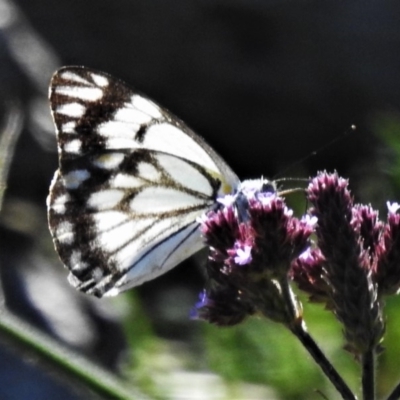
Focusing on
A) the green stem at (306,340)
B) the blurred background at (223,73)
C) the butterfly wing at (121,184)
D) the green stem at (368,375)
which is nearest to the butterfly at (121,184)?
the butterfly wing at (121,184)

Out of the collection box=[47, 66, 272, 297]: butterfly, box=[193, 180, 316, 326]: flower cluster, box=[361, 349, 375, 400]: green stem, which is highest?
box=[47, 66, 272, 297]: butterfly

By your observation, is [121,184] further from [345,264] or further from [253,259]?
[345,264]

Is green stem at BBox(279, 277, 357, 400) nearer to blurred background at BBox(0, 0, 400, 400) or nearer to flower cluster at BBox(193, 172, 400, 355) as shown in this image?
flower cluster at BBox(193, 172, 400, 355)

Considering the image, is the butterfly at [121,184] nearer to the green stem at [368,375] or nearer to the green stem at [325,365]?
the green stem at [325,365]

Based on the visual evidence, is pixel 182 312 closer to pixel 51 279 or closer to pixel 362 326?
pixel 51 279

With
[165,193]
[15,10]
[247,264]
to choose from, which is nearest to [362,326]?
[247,264]

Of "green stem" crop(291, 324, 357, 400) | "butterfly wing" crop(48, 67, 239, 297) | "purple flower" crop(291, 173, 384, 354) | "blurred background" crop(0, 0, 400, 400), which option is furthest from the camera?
"blurred background" crop(0, 0, 400, 400)

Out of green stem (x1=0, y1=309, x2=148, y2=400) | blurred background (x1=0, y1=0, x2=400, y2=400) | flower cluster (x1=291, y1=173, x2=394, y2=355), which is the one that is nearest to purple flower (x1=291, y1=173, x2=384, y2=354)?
flower cluster (x1=291, y1=173, x2=394, y2=355)
